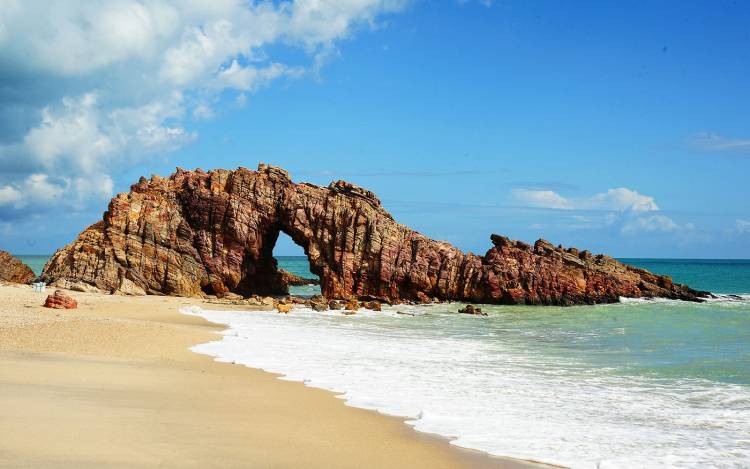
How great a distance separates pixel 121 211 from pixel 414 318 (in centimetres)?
2032

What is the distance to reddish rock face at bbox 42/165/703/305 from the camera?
38.3 m

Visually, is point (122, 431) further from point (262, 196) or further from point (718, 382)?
point (262, 196)

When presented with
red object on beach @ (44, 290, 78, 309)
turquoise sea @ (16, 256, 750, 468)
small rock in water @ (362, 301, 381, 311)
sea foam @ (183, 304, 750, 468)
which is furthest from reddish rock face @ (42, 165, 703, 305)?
sea foam @ (183, 304, 750, 468)

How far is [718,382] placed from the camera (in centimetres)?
1415

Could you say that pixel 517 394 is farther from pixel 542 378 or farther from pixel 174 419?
pixel 174 419

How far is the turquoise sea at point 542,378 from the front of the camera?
28.7 ft

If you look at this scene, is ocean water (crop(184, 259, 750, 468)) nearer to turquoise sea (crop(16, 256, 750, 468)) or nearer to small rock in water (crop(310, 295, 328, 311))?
turquoise sea (crop(16, 256, 750, 468))

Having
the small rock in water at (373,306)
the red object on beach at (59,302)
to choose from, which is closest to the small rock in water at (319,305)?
the small rock in water at (373,306)

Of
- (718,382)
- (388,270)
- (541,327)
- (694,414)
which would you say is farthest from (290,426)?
(388,270)

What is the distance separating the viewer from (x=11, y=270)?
42.6 metres

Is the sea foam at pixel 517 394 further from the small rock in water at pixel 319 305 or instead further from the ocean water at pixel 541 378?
the small rock in water at pixel 319 305

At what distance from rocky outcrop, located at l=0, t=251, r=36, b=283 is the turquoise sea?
2088 cm

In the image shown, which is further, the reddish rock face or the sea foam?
the reddish rock face

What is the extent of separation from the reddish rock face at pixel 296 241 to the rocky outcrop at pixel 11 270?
15.1 ft
